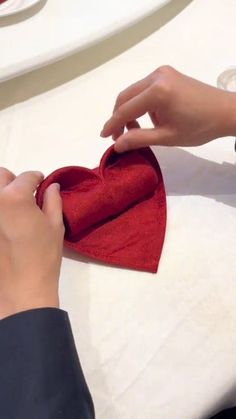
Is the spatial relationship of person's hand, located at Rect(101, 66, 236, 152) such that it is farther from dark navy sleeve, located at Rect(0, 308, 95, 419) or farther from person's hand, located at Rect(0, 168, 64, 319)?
dark navy sleeve, located at Rect(0, 308, 95, 419)

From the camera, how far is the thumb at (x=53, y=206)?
1.54 ft

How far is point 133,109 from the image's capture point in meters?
0.53

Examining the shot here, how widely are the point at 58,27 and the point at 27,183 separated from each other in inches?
13.5

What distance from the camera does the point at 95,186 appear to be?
0.51 meters

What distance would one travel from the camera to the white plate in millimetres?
696

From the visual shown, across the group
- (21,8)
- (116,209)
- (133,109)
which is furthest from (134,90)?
(21,8)

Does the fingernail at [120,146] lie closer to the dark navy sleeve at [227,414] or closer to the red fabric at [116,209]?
the red fabric at [116,209]

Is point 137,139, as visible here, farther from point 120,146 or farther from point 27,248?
point 27,248

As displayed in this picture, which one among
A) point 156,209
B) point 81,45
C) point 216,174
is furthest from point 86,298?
point 81,45

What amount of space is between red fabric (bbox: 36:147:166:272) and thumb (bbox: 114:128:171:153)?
1 centimetres

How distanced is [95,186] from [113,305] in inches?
5.0

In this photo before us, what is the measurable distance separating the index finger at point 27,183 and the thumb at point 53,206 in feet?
0.05

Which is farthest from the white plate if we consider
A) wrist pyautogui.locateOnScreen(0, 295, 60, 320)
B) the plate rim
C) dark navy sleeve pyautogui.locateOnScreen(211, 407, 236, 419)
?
dark navy sleeve pyautogui.locateOnScreen(211, 407, 236, 419)

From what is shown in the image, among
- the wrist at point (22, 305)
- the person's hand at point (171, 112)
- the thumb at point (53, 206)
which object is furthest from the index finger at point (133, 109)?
the wrist at point (22, 305)
